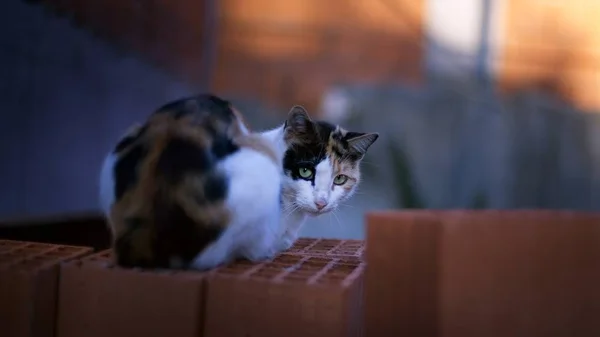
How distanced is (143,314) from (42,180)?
5.84ft

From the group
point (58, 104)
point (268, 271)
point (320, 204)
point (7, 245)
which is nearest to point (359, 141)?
point (320, 204)

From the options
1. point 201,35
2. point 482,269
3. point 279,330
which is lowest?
point 279,330

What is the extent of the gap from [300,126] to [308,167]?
0.41ft

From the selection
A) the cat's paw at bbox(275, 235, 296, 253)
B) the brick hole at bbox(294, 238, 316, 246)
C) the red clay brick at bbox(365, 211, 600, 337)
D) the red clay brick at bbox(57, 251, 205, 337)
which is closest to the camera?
the red clay brick at bbox(365, 211, 600, 337)

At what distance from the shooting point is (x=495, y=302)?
1.11 meters

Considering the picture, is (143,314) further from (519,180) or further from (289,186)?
(519,180)

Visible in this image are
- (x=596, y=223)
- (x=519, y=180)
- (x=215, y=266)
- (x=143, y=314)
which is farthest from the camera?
(x=519, y=180)

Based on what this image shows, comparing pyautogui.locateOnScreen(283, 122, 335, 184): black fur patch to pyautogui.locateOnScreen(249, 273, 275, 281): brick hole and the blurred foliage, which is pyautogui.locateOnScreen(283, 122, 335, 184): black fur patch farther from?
the blurred foliage

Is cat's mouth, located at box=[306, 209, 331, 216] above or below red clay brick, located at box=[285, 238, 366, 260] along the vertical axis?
above

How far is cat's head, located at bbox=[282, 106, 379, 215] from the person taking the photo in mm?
1646

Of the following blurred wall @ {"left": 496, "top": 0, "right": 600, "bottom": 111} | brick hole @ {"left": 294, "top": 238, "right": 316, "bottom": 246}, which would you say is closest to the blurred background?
blurred wall @ {"left": 496, "top": 0, "right": 600, "bottom": 111}

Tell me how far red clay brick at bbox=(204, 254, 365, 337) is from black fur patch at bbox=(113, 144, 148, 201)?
0.88 ft

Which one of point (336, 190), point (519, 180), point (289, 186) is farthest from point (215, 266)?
point (519, 180)

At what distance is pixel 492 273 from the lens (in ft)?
3.62
